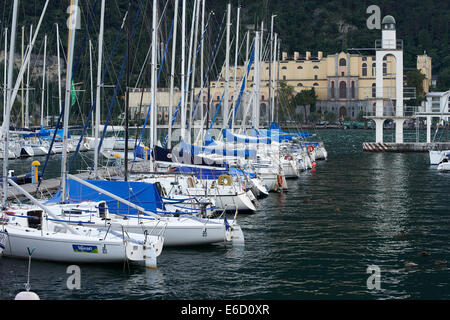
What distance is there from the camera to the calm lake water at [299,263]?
74.8 ft

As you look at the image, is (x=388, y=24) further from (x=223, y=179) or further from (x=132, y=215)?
(x=132, y=215)

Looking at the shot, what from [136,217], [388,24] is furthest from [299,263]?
[388,24]

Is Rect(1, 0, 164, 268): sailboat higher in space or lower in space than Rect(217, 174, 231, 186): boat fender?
lower

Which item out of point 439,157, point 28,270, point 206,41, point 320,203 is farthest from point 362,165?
point 28,270

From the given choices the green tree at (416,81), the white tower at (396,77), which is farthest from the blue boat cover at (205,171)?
the green tree at (416,81)

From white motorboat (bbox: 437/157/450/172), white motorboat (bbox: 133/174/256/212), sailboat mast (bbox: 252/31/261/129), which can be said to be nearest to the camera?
white motorboat (bbox: 133/174/256/212)

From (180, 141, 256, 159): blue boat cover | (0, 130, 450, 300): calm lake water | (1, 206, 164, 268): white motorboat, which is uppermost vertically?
(180, 141, 256, 159): blue boat cover

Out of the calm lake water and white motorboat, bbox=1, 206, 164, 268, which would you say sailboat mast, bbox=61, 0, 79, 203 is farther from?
the calm lake water

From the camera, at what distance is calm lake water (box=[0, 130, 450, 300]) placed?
22812 mm

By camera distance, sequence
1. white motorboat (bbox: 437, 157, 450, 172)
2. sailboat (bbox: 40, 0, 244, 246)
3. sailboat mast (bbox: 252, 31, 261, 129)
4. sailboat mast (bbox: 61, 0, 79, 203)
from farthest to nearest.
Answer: white motorboat (bbox: 437, 157, 450, 172) < sailboat mast (bbox: 252, 31, 261, 129) < sailboat (bbox: 40, 0, 244, 246) < sailboat mast (bbox: 61, 0, 79, 203)

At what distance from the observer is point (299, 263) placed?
87.6ft

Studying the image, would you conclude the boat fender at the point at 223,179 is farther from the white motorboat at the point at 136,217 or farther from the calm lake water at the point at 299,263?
the white motorboat at the point at 136,217

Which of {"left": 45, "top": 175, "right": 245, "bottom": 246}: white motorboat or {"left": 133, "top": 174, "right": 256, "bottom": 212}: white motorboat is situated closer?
{"left": 45, "top": 175, "right": 245, "bottom": 246}: white motorboat

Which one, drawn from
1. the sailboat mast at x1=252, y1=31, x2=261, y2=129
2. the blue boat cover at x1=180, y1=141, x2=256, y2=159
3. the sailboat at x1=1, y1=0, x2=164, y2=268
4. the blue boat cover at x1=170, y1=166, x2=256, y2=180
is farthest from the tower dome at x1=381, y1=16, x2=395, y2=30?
the sailboat at x1=1, y1=0, x2=164, y2=268
